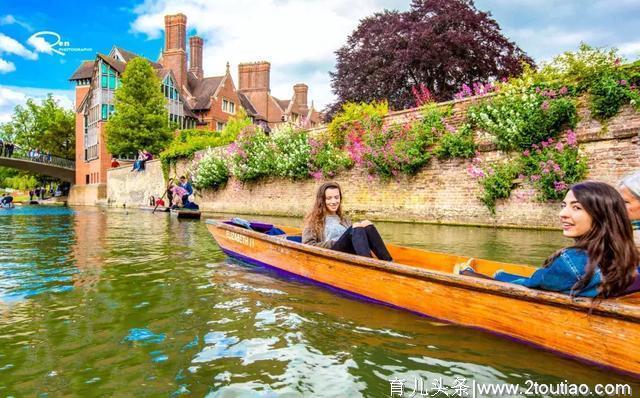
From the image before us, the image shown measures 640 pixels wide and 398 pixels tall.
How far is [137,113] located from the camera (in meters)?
33.7

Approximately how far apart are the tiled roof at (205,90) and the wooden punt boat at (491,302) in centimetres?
3992

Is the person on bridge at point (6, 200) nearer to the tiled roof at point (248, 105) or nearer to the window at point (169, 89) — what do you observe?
the window at point (169, 89)

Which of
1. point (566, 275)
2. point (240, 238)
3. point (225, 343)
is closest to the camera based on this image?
point (566, 275)

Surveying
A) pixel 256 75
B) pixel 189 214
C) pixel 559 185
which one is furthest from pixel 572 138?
pixel 256 75

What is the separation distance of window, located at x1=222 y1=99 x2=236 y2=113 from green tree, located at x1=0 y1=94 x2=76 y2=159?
16305 millimetres

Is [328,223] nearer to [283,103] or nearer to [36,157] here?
[36,157]

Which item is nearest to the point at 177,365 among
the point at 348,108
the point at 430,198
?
the point at 430,198

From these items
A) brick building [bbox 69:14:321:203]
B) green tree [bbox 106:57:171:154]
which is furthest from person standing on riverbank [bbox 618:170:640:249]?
green tree [bbox 106:57:171:154]

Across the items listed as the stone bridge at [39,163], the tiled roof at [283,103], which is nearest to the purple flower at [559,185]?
the stone bridge at [39,163]

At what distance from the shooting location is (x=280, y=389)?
7.88 feet

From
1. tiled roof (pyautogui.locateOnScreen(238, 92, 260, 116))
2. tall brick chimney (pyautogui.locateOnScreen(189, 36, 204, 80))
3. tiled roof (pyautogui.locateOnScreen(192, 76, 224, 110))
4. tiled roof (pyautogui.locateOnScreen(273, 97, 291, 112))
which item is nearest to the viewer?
tiled roof (pyautogui.locateOnScreen(192, 76, 224, 110))

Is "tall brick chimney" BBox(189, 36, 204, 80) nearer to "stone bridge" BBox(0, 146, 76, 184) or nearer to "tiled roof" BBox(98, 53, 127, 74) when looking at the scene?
"tiled roof" BBox(98, 53, 127, 74)

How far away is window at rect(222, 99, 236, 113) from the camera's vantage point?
43.9 m

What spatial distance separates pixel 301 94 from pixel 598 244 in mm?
58360
